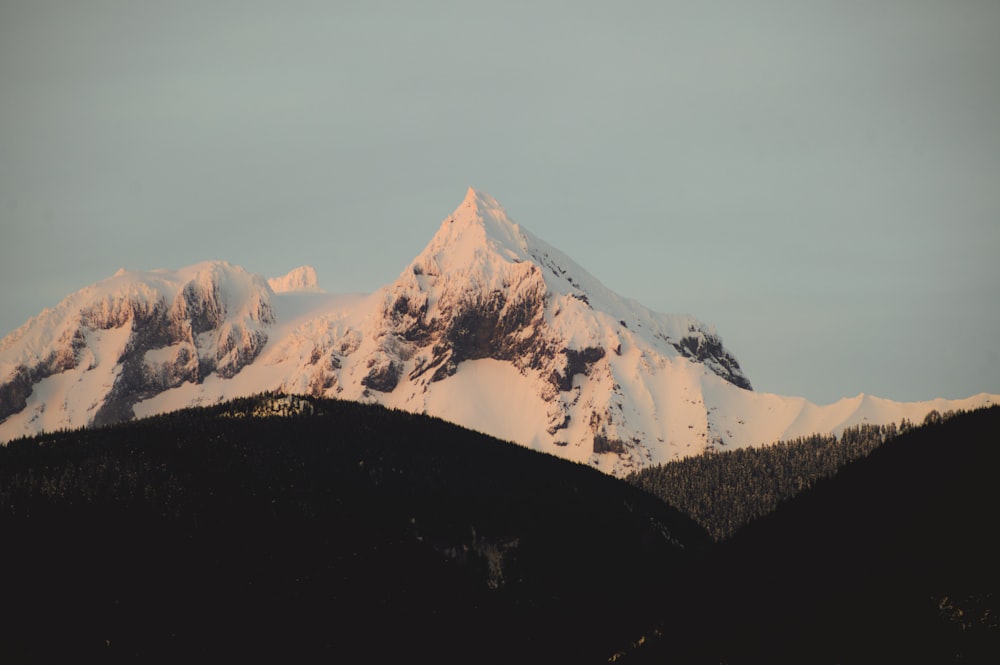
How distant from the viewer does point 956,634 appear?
196625 millimetres

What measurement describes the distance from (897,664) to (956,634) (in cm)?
997

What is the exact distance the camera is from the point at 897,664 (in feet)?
646

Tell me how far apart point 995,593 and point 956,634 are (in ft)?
30.4

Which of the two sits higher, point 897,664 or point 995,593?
point 995,593

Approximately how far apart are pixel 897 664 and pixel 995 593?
62.0 ft

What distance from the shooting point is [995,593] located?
199125 mm
